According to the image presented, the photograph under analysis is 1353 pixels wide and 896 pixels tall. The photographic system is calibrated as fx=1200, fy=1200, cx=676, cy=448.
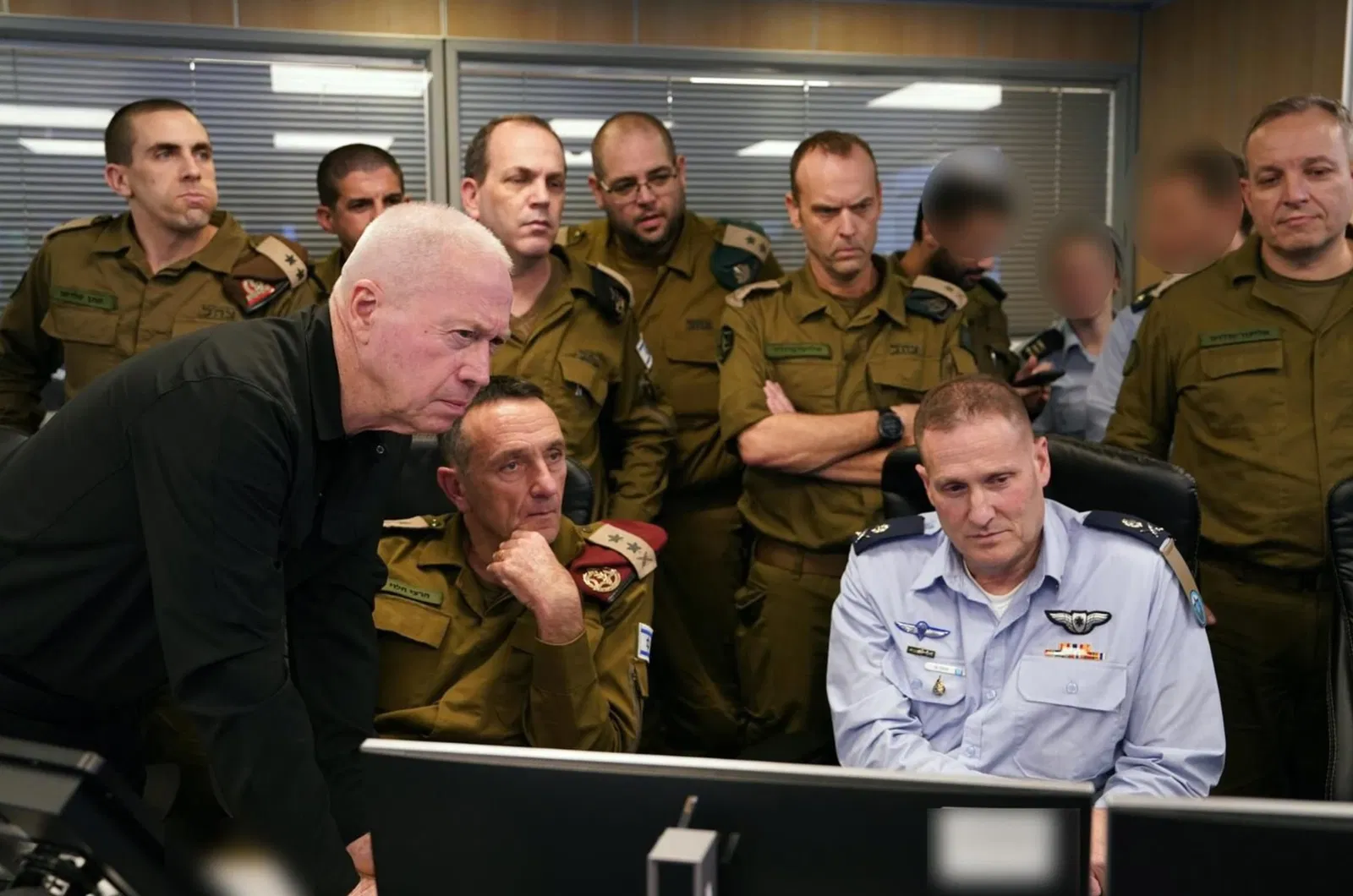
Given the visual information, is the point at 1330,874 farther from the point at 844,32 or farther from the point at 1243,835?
the point at 844,32

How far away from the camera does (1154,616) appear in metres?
1.88

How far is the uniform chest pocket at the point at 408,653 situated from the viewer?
6.83ft

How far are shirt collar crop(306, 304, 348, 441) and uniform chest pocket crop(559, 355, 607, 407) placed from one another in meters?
1.33

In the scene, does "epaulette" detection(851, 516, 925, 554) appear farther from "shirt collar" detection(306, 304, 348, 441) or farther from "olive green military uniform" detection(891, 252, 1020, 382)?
"olive green military uniform" detection(891, 252, 1020, 382)

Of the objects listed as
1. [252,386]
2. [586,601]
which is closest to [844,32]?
[586,601]

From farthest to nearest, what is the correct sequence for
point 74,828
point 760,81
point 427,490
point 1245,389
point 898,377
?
point 760,81 → point 898,377 → point 1245,389 → point 427,490 → point 74,828

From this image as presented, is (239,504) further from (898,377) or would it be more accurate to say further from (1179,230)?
(1179,230)

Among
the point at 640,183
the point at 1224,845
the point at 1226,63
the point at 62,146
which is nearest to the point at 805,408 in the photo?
the point at 640,183

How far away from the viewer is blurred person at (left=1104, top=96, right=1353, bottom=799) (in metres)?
2.48

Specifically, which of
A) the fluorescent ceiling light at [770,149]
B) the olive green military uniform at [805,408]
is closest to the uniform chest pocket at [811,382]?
the olive green military uniform at [805,408]

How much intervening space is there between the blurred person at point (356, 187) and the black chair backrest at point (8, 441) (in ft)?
5.41

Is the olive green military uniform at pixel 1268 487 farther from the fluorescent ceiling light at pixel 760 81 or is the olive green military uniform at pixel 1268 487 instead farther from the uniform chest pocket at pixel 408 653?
the fluorescent ceiling light at pixel 760 81

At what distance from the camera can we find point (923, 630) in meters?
1.99

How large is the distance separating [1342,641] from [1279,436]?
749 mm
